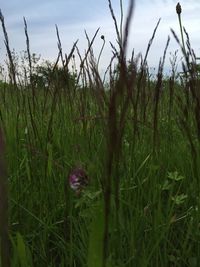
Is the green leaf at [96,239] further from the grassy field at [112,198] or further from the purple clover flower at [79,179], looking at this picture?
the purple clover flower at [79,179]

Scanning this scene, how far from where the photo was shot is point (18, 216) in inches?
50.7

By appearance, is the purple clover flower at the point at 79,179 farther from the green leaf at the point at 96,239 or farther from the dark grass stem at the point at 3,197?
the dark grass stem at the point at 3,197

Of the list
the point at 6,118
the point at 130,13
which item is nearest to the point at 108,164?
the point at 130,13

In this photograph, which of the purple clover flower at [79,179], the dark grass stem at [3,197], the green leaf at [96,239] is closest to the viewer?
the dark grass stem at [3,197]

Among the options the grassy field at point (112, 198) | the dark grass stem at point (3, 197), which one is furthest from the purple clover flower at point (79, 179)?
the dark grass stem at point (3, 197)

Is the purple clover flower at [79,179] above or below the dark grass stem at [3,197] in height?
below

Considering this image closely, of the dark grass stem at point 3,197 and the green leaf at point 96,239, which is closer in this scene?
the dark grass stem at point 3,197

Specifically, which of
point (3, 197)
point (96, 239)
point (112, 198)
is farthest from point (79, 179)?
point (3, 197)

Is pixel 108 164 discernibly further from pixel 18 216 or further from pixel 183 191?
pixel 183 191

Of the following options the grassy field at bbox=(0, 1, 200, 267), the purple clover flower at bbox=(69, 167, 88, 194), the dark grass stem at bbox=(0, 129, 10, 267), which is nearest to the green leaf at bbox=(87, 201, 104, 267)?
the grassy field at bbox=(0, 1, 200, 267)

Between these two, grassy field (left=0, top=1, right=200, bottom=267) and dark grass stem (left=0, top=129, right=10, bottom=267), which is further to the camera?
grassy field (left=0, top=1, right=200, bottom=267)

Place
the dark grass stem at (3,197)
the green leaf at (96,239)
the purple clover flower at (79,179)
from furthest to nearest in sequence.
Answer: the purple clover flower at (79,179), the green leaf at (96,239), the dark grass stem at (3,197)

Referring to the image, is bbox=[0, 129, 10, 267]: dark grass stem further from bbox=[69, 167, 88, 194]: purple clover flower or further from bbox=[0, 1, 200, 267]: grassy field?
bbox=[69, 167, 88, 194]: purple clover flower

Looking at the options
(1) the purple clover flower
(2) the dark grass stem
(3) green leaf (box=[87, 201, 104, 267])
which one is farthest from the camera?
(1) the purple clover flower
